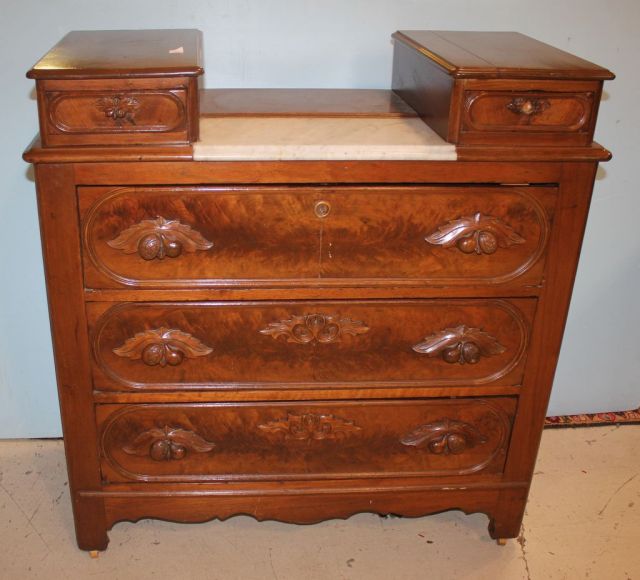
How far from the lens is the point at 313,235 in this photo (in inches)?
64.5

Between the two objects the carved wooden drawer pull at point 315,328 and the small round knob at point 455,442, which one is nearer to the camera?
the carved wooden drawer pull at point 315,328

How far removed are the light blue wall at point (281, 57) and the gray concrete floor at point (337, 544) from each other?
0.45 meters

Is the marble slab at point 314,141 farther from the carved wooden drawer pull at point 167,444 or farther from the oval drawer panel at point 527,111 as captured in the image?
the carved wooden drawer pull at point 167,444

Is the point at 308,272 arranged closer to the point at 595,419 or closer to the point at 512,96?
the point at 512,96

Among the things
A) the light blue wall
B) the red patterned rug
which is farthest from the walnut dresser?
the red patterned rug

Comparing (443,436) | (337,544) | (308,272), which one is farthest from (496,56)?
(337,544)

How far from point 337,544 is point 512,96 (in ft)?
4.15

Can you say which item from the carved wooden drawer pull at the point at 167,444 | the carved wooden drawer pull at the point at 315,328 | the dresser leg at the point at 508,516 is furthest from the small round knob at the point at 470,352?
the carved wooden drawer pull at the point at 167,444

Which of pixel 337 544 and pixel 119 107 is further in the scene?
pixel 337 544

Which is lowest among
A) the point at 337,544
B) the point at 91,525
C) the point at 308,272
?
the point at 337,544

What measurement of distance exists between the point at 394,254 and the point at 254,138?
0.40m

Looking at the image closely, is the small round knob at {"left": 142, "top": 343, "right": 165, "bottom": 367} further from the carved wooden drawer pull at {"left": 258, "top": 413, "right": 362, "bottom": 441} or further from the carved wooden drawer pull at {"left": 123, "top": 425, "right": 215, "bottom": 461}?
the carved wooden drawer pull at {"left": 258, "top": 413, "right": 362, "bottom": 441}

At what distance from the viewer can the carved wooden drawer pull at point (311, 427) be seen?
1.84 m

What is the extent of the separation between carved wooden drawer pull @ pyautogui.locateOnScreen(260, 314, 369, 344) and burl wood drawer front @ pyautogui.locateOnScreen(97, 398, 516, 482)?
7.6 inches
